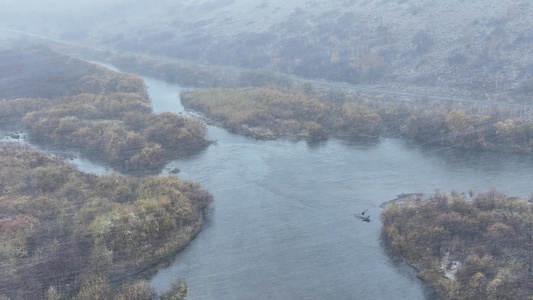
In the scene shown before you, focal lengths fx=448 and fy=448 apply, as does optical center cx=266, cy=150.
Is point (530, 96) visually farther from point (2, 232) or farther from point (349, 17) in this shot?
point (2, 232)

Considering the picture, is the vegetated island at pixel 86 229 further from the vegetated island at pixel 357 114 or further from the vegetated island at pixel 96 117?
the vegetated island at pixel 357 114

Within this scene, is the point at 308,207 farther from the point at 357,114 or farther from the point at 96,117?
the point at 96,117

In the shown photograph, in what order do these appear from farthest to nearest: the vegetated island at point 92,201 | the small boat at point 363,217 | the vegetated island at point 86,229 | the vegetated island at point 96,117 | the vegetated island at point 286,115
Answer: the vegetated island at point 286,115 < the vegetated island at point 96,117 < the small boat at point 363,217 < the vegetated island at point 92,201 < the vegetated island at point 86,229

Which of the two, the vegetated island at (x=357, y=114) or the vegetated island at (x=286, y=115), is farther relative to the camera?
the vegetated island at (x=286, y=115)

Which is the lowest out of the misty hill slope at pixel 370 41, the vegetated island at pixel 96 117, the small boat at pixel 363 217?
the small boat at pixel 363 217

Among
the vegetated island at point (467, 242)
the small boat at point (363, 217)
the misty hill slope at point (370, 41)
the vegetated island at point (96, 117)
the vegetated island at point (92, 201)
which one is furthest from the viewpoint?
the misty hill slope at point (370, 41)

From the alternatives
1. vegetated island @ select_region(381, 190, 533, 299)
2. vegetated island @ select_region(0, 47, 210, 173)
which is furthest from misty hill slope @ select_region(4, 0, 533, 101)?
vegetated island @ select_region(381, 190, 533, 299)

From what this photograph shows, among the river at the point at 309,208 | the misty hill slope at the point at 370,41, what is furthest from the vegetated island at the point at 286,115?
the misty hill slope at the point at 370,41

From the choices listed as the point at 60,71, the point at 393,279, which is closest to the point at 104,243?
the point at 393,279
